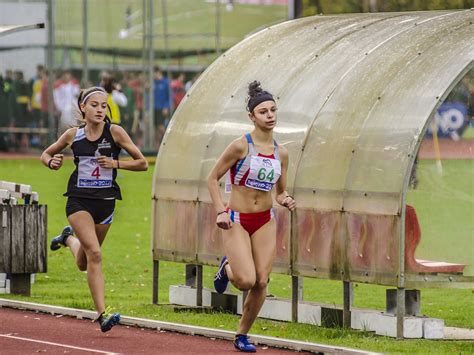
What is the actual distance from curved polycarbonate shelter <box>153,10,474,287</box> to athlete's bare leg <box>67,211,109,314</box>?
2.06m

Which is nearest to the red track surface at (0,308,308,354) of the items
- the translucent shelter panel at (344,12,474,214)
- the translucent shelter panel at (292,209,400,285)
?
the translucent shelter panel at (292,209,400,285)

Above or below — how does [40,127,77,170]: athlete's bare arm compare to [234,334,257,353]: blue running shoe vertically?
above

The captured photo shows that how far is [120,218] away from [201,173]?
1355cm

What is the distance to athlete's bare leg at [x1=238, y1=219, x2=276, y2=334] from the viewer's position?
13406 mm

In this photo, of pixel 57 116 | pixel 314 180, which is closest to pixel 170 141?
pixel 314 180

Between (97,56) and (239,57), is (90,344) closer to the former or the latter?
(239,57)

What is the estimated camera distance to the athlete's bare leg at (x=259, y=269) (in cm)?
1341

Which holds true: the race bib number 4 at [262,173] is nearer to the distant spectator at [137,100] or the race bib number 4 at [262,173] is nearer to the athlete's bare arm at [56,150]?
the athlete's bare arm at [56,150]

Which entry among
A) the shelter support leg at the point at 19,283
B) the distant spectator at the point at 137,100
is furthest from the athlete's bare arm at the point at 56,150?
the distant spectator at the point at 137,100

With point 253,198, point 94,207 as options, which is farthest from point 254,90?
point 94,207

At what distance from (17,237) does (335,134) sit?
4.07 m

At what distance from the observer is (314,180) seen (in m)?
15.5

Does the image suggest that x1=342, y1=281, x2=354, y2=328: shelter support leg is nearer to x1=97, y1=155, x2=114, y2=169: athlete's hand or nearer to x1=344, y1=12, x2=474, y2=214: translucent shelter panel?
x1=344, y1=12, x2=474, y2=214: translucent shelter panel

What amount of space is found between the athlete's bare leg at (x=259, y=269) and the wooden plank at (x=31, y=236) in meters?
4.95
